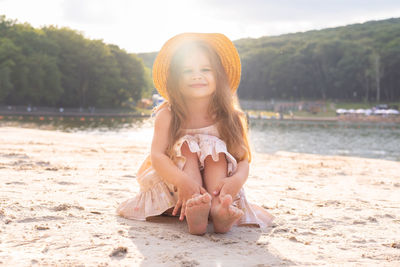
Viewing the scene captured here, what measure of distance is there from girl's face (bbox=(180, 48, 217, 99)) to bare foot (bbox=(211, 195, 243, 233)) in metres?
0.87

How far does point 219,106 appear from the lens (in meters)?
3.27

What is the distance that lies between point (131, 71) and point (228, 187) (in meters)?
67.4

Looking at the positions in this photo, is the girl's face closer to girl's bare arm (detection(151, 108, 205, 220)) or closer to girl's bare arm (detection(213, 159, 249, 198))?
girl's bare arm (detection(151, 108, 205, 220))

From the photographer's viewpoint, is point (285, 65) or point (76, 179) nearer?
point (76, 179)

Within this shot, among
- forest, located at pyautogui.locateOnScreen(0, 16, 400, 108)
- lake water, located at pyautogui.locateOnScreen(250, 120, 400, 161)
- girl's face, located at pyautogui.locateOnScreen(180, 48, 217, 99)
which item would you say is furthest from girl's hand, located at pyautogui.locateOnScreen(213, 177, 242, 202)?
forest, located at pyautogui.locateOnScreen(0, 16, 400, 108)

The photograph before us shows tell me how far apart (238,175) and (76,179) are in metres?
2.49

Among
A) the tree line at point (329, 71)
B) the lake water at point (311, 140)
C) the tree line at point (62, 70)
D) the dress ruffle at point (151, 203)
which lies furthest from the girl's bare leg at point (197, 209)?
the tree line at point (329, 71)

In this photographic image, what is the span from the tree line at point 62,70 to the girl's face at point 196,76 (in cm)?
4723

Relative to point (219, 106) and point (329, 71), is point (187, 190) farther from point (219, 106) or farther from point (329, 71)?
point (329, 71)

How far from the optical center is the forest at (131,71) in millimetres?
50562

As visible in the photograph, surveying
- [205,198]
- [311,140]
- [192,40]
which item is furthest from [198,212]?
[311,140]

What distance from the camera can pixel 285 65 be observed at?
103 metres

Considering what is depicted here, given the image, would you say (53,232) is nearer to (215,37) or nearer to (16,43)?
(215,37)

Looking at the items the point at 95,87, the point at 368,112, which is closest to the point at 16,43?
the point at 95,87
